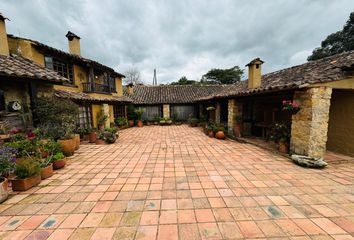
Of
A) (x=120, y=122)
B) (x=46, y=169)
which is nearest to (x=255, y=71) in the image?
(x=46, y=169)

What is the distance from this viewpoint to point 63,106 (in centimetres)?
574

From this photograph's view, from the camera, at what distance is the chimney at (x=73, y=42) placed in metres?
9.91

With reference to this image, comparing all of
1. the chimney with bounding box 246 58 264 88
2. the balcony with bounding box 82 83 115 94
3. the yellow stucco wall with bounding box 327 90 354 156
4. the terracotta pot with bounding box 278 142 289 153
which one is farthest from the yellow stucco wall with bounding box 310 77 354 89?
the balcony with bounding box 82 83 115 94

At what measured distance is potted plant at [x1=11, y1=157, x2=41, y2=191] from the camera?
3067 millimetres

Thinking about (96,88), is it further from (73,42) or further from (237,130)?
(237,130)

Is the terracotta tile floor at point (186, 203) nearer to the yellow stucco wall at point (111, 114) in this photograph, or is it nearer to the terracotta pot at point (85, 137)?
the terracotta pot at point (85, 137)

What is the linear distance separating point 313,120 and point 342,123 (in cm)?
203

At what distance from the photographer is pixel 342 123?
5.31 m

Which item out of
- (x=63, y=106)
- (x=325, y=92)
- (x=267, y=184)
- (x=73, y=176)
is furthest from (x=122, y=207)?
(x=325, y=92)

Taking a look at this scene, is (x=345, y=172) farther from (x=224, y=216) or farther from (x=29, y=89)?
(x=29, y=89)

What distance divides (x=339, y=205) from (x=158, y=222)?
313cm

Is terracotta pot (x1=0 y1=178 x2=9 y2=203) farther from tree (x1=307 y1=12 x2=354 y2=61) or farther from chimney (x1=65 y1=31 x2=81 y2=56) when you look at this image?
tree (x1=307 y1=12 x2=354 y2=61)

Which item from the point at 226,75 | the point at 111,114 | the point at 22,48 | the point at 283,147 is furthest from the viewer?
the point at 226,75

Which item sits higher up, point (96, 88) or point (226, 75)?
point (226, 75)
